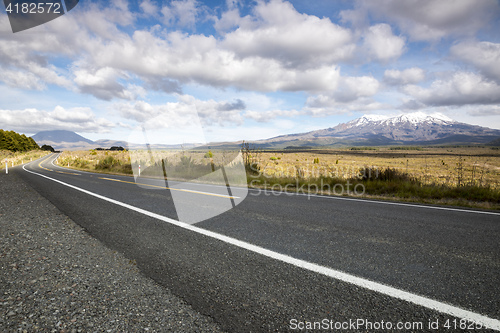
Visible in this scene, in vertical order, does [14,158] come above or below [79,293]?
above

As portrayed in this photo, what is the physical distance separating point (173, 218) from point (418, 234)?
4.78 metres

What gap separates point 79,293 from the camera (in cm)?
263

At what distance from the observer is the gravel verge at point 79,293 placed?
2141 mm

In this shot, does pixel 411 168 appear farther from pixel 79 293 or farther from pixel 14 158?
pixel 14 158

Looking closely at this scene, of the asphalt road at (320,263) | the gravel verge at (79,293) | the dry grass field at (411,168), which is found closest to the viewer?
the gravel verge at (79,293)

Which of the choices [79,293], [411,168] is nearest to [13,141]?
[79,293]

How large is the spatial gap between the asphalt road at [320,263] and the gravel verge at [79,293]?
20cm

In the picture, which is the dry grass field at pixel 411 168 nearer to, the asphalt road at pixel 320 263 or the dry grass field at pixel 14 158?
the asphalt road at pixel 320 263

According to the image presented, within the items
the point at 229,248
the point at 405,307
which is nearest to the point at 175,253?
the point at 229,248

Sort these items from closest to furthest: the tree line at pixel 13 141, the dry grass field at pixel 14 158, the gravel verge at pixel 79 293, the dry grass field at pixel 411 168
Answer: the gravel verge at pixel 79 293
the dry grass field at pixel 411 168
the dry grass field at pixel 14 158
the tree line at pixel 13 141

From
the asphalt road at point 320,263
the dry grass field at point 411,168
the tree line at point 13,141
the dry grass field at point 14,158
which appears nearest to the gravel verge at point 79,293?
the asphalt road at point 320,263

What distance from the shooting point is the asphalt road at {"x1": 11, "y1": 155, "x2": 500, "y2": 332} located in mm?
2249

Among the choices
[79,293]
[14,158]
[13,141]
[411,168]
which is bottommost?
[411,168]

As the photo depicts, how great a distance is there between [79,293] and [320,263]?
271 cm
